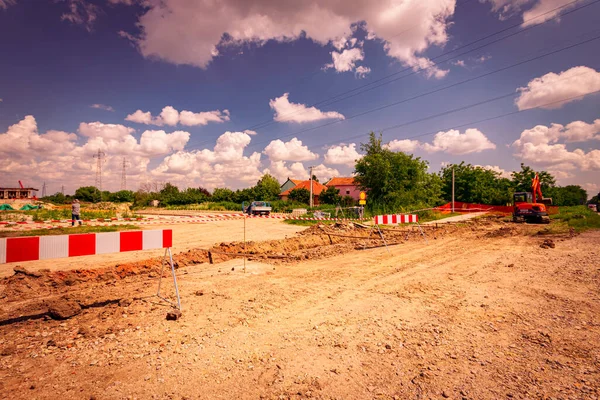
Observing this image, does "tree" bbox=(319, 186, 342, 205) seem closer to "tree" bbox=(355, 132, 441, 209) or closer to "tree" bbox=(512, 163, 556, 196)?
"tree" bbox=(355, 132, 441, 209)

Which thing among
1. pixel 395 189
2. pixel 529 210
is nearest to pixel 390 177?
pixel 395 189

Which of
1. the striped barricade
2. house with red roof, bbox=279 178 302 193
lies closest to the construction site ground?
the striped barricade

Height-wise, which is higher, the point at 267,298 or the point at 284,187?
the point at 284,187

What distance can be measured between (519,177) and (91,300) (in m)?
70.9

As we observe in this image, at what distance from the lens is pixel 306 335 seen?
3.89m

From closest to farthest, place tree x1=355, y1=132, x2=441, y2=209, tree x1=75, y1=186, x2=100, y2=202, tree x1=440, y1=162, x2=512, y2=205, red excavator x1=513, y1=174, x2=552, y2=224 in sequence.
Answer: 1. red excavator x1=513, y1=174, x2=552, y2=224
2. tree x1=355, y1=132, x2=441, y2=209
3. tree x1=440, y1=162, x2=512, y2=205
4. tree x1=75, y1=186, x2=100, y2=202

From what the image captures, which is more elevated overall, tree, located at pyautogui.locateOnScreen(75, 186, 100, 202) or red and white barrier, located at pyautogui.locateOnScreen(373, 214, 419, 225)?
tree, located at pyautogui.locateOnScreen(75, 186, 100, 202)

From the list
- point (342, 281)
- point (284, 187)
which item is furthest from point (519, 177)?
point (342, 281)

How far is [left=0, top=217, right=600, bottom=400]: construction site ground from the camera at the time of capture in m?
2.83

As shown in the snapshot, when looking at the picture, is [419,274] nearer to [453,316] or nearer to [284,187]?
[453,316]

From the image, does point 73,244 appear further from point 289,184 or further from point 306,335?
point 289,184

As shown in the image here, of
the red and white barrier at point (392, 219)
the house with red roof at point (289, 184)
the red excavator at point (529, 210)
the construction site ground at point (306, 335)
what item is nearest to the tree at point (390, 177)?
the red excavator at point (529, 210)

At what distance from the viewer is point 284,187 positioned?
301 feet

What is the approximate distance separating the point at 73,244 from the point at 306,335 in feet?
12.4
